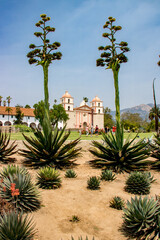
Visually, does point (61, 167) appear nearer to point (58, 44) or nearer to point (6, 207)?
point (6, 207)

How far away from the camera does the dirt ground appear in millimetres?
3875

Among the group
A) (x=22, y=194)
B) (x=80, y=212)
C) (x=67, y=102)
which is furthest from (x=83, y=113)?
(x=22, y=194)

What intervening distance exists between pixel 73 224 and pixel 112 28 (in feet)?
29.1

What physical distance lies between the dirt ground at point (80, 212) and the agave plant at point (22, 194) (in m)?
0.19

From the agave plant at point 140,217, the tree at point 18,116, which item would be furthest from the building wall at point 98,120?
the agave plant at point 140,217

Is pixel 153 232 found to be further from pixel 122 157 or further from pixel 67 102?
pixel 67 102

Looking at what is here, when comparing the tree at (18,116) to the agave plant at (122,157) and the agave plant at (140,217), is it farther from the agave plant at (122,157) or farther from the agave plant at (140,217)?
the agave plant at (140,217)

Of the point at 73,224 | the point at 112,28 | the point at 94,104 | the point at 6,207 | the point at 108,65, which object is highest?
the point at 94,104

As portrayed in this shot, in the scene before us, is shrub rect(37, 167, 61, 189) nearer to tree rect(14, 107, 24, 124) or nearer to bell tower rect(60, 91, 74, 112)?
tree rect(14, 107, 24, 124)

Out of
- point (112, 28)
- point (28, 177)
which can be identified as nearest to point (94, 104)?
point (112, 28)

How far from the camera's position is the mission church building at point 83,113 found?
83.1 m

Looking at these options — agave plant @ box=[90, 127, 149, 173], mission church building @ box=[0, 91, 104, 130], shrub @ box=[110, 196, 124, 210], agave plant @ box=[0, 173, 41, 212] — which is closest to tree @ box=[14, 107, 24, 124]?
mission church building @ box=[0, 91, 104, 130]

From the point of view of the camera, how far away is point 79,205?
509cm

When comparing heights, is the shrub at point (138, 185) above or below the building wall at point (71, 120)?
below
